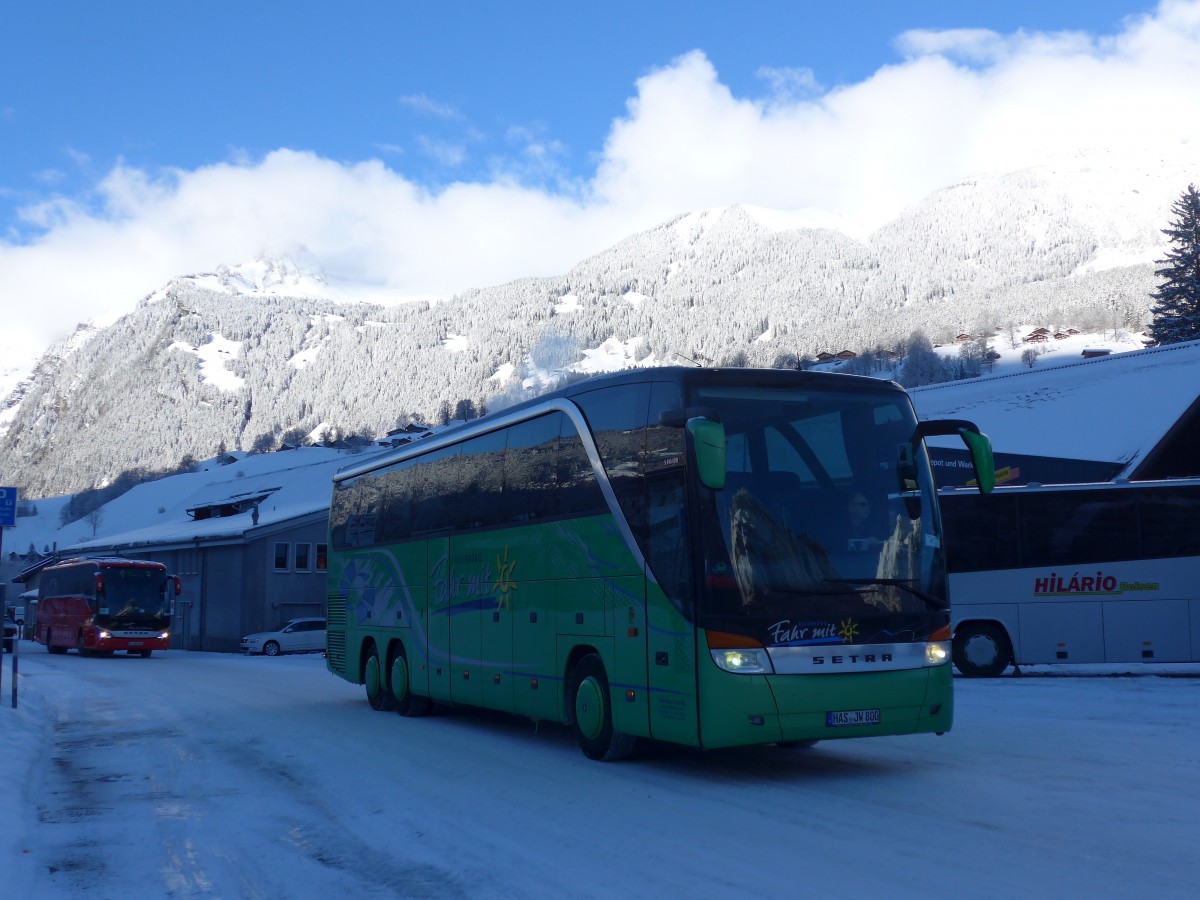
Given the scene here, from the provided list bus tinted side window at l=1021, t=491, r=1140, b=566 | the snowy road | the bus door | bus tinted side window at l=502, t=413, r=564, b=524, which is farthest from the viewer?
bus tinted side window at l=1021, t=491, r=1140, b=566

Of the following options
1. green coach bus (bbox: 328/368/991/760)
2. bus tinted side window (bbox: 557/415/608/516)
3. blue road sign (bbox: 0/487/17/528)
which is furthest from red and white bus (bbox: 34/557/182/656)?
bus tinted side window (bbox: 557/415/608/516)

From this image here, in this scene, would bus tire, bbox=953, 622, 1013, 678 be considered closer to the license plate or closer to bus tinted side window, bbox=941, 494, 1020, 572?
bus tinted side window, bbox=941, 494, 1020, 572

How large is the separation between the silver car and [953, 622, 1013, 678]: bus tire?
2777cm

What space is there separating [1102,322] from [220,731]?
5782 inches

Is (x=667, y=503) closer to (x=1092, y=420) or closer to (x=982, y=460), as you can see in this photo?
(x=982, y=460)

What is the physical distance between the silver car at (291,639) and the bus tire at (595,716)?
3349 centimetres

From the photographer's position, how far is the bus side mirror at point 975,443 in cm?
1030

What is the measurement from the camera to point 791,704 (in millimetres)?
9586

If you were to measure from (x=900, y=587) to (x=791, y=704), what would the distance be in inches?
55.1

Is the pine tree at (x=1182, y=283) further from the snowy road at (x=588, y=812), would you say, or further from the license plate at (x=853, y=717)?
the license plate at (x=853, y=717)

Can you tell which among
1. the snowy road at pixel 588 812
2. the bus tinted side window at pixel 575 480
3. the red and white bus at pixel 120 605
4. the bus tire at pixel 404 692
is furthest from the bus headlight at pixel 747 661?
the red and white bus at pixel 120 605

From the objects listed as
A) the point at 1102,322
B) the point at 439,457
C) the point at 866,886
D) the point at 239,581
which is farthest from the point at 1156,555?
the point at 1102,322

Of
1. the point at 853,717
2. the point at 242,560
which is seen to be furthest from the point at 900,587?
the point at 242,560

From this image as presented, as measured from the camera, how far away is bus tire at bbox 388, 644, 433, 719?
1639 cm
